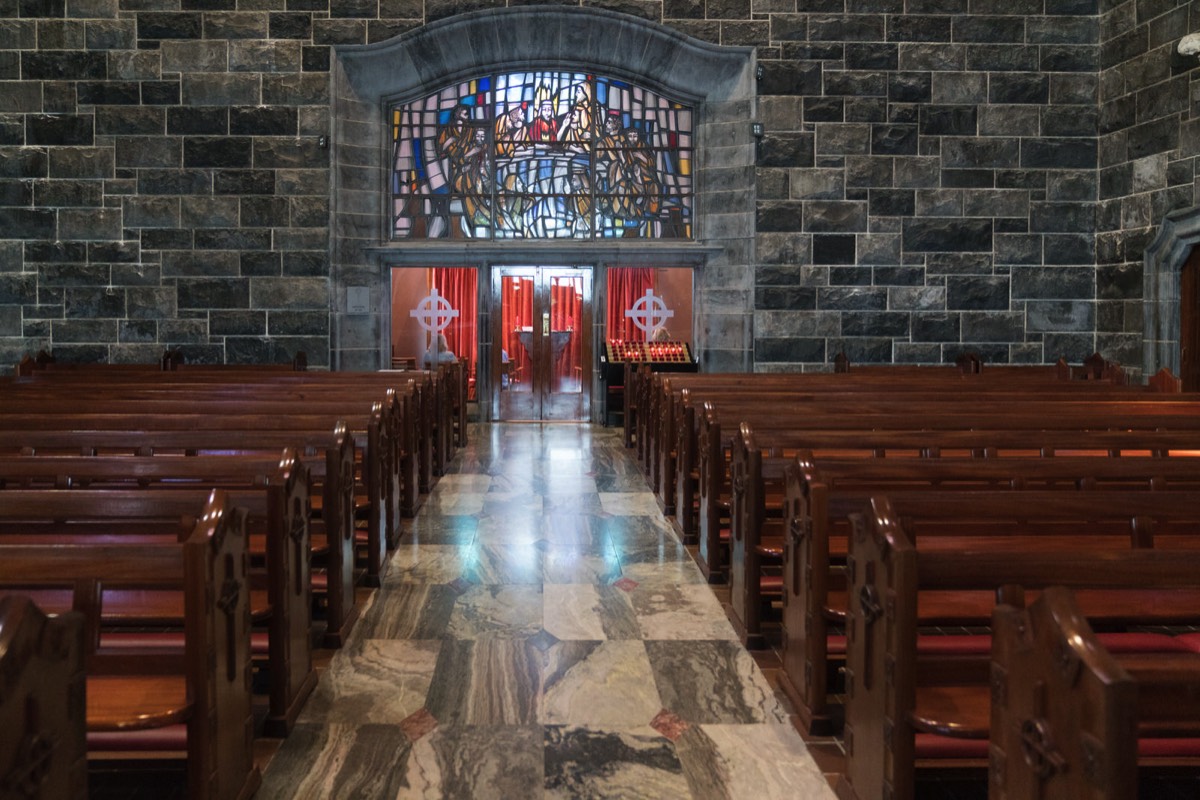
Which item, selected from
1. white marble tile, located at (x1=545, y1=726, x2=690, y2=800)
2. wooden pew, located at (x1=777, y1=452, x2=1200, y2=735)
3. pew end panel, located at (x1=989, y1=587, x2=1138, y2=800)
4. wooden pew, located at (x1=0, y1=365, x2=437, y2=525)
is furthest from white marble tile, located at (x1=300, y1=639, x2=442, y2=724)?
pew end panel, located at (x1=989, y1=587, x2=1138, y2=800)

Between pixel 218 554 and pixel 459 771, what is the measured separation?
90 centimetres

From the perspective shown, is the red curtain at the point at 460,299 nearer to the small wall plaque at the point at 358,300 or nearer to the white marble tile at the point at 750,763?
the small wall plaque at the point at 358,300

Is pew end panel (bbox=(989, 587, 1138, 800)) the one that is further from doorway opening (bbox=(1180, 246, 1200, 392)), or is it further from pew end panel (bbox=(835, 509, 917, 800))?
doorway opening (bbox=(1180, 246, 1200, 392))

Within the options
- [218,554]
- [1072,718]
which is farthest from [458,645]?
[1072,718]

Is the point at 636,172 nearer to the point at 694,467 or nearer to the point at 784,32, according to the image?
the point at 784,32

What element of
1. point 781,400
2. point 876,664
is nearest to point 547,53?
point 781,400

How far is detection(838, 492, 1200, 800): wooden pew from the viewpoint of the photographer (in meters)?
2.13

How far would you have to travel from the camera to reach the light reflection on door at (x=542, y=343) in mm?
11438

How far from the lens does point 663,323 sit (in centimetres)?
1165

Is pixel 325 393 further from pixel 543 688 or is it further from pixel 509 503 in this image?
pixel 543 688

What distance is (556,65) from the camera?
1091 centimetres

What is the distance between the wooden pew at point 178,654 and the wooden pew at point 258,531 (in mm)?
122

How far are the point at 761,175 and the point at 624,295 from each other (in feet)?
7.89

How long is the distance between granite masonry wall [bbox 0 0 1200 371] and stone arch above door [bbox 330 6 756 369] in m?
0.18
